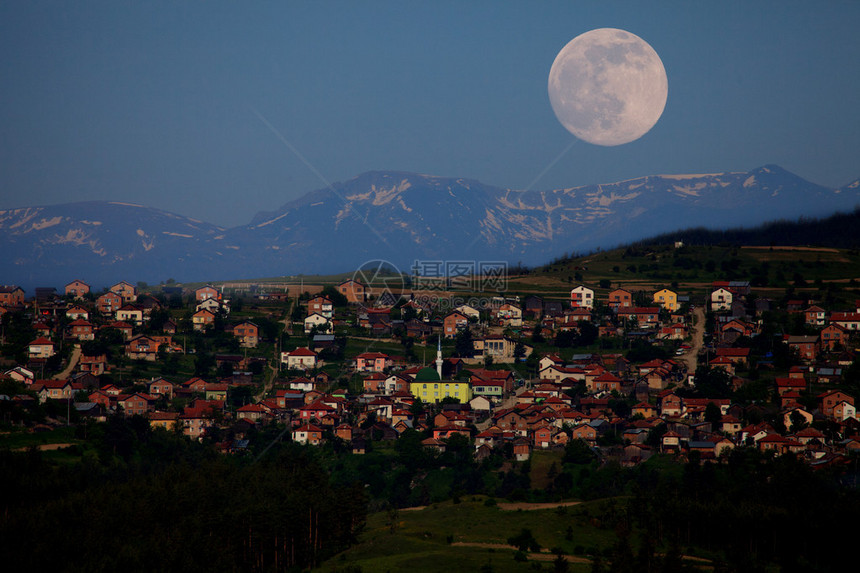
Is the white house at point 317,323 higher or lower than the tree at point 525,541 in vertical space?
higher

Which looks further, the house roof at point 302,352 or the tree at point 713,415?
the house roof at point 302,352

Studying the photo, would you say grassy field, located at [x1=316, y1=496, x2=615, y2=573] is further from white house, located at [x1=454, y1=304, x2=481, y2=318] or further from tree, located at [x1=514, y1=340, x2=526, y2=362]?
white house, located at [x1=454, y1=304, x2=481, y2=318]

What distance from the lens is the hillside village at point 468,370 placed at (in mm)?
52188

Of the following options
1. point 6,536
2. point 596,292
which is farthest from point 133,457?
point 596,292

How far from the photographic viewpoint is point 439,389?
2404 inches

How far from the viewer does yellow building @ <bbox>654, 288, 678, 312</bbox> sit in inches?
3019

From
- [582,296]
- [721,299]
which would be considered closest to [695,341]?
[721,299]

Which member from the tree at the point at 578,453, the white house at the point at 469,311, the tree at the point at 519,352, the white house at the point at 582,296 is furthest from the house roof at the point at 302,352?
the white house at the point at 582,296

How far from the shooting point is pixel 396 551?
34.5m

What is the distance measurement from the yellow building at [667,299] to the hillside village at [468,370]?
18 centimetres

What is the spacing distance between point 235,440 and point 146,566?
2330 centimetres

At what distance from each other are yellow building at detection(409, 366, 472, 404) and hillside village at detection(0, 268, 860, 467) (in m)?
0.09

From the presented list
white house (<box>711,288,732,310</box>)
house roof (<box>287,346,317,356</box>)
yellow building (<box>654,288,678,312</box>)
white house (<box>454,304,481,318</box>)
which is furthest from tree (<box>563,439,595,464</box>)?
white house (<box>711,288,732,310</box>)

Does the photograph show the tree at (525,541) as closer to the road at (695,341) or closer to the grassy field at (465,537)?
the grassy field at (465,537)
